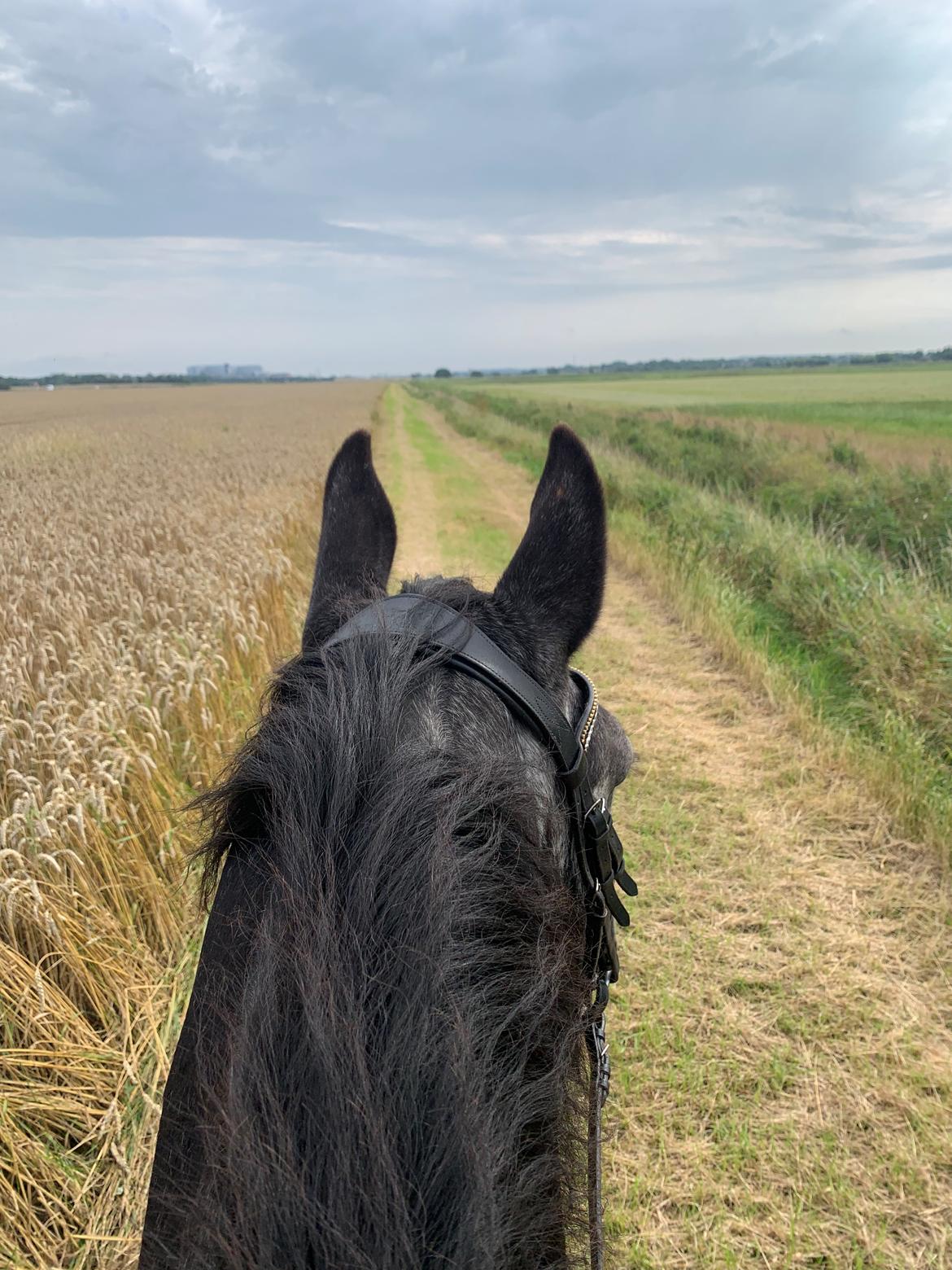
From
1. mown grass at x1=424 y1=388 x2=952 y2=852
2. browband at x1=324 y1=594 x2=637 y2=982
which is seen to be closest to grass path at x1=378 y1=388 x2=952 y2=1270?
mown grass at x1=424 y1=388 x2=952 y2=852

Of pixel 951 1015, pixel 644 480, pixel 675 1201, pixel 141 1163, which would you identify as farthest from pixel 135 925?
pixel 644 480

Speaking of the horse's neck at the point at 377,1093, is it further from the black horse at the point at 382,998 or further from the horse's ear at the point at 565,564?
the horse's ear at the point at 565,564

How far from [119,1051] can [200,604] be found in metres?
3.71

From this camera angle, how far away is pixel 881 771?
4457mm

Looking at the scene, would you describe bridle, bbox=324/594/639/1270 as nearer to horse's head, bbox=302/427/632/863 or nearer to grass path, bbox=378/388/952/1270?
horse's head, bbox=302/427/632/863

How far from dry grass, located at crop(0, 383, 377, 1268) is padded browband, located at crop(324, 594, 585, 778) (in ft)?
5.92

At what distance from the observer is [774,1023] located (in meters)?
2.99

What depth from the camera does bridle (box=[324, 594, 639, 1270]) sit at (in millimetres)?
1293

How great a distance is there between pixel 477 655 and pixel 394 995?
0.62m

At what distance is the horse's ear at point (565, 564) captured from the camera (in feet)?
5.04

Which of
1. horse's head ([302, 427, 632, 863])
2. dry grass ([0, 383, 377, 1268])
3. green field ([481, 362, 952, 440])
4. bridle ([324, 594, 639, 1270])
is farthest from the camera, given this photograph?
green field ([481, 362, 952, 440])

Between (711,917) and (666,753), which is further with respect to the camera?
(666,753)

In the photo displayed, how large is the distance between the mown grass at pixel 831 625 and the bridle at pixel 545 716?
332 cm

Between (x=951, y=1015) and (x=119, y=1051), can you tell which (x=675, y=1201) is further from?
(x=119, y=1051)
